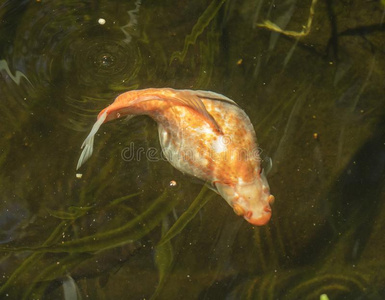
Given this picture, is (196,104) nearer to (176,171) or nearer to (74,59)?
(176,171)

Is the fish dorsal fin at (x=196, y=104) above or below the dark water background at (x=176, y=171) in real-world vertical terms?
above

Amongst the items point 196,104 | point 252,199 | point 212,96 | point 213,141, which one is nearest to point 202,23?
point 212,96

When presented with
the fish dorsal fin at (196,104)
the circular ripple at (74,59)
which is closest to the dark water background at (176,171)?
the circular ripple at (74,59)

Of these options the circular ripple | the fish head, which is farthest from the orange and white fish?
the circular ripple

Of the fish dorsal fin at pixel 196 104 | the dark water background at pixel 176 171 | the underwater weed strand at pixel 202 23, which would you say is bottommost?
the dark water background at pixel 176 171

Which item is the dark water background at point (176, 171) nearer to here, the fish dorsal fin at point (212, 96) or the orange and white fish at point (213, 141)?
the fish dorsal fin at point (212, 96)

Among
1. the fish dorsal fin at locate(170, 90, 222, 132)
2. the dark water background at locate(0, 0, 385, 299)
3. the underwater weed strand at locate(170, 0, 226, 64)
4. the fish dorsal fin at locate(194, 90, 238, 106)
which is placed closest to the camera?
the fish dorsal fin at locate(170, 90, 222, 132)

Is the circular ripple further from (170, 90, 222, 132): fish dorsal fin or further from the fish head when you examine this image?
the fish head
